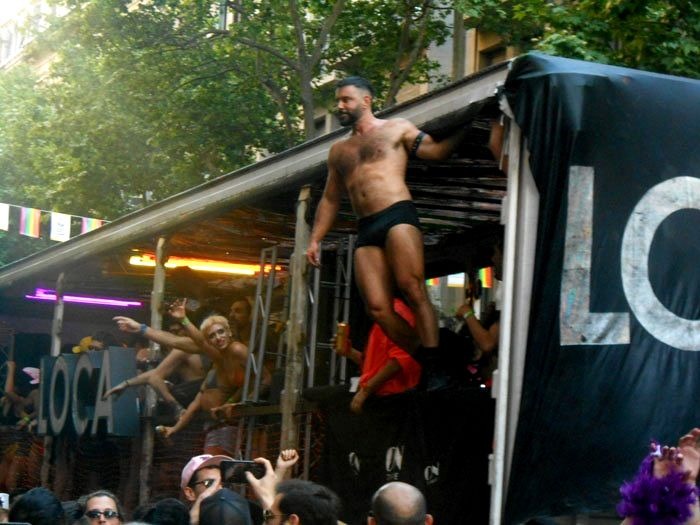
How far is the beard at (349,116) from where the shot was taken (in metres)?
8.10

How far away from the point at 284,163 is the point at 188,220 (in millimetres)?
1912

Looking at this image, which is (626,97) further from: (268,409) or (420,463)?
(268,409)

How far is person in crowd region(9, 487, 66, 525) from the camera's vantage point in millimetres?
6660

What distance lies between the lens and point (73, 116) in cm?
2719

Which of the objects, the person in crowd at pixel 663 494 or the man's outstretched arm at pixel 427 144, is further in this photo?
the man's outstretched arm at pixel 427 144

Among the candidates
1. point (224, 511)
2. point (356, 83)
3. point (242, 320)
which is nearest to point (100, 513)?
point (224, 511)

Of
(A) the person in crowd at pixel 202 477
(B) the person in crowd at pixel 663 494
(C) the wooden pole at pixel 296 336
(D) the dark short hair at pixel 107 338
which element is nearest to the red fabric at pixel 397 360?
(C) the wooden pole at pixel 296 336

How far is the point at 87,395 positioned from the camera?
13.8 m

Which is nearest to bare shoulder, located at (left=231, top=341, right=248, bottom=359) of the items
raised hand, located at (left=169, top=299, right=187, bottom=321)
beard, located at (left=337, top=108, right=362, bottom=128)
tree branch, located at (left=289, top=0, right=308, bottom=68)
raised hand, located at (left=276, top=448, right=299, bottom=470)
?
raised hand, located at (left=169, top=299, right=187, bottom=321)

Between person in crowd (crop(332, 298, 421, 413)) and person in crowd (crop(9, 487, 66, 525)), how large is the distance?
7.81 ft

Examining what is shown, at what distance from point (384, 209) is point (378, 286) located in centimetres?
45

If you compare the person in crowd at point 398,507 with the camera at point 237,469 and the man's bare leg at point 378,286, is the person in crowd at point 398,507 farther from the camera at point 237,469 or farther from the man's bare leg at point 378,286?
the man's bare leg at point 378,286

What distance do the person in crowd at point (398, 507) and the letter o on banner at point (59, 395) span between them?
30.3 feet

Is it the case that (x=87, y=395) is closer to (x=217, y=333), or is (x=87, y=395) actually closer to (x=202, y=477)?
(x=217, y=333)
